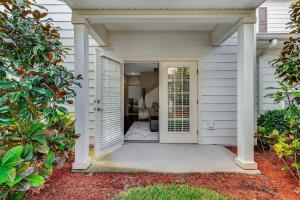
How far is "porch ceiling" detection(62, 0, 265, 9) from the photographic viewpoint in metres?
3.22

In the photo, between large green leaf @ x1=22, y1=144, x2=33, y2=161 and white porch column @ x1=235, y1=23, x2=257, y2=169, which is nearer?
large green leaf @ x1=22, y1=144, x2=33, y2=161

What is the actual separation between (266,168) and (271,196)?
3.50ft

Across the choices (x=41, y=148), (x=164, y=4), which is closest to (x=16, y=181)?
(x=41, y=148)

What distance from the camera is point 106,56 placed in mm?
4250

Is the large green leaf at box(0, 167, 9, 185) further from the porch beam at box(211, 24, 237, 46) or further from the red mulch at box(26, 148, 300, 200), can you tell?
the porch beam at box(211, 24, 237, 46)

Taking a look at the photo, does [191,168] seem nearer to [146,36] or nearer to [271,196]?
[271,196]

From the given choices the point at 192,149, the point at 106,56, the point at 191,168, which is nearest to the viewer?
the point at 191,168

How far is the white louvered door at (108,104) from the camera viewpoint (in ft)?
13.2

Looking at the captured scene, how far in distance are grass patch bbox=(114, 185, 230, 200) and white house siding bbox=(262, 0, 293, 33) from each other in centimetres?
593

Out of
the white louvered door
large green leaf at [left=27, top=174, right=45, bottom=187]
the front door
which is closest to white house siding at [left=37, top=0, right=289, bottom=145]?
the front door

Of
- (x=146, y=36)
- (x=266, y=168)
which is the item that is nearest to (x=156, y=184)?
(x=266, y=168)

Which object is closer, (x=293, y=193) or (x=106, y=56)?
Result: (x=293, y=193)

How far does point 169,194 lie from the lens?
256 cm

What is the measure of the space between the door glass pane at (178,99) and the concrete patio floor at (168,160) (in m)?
0.63
